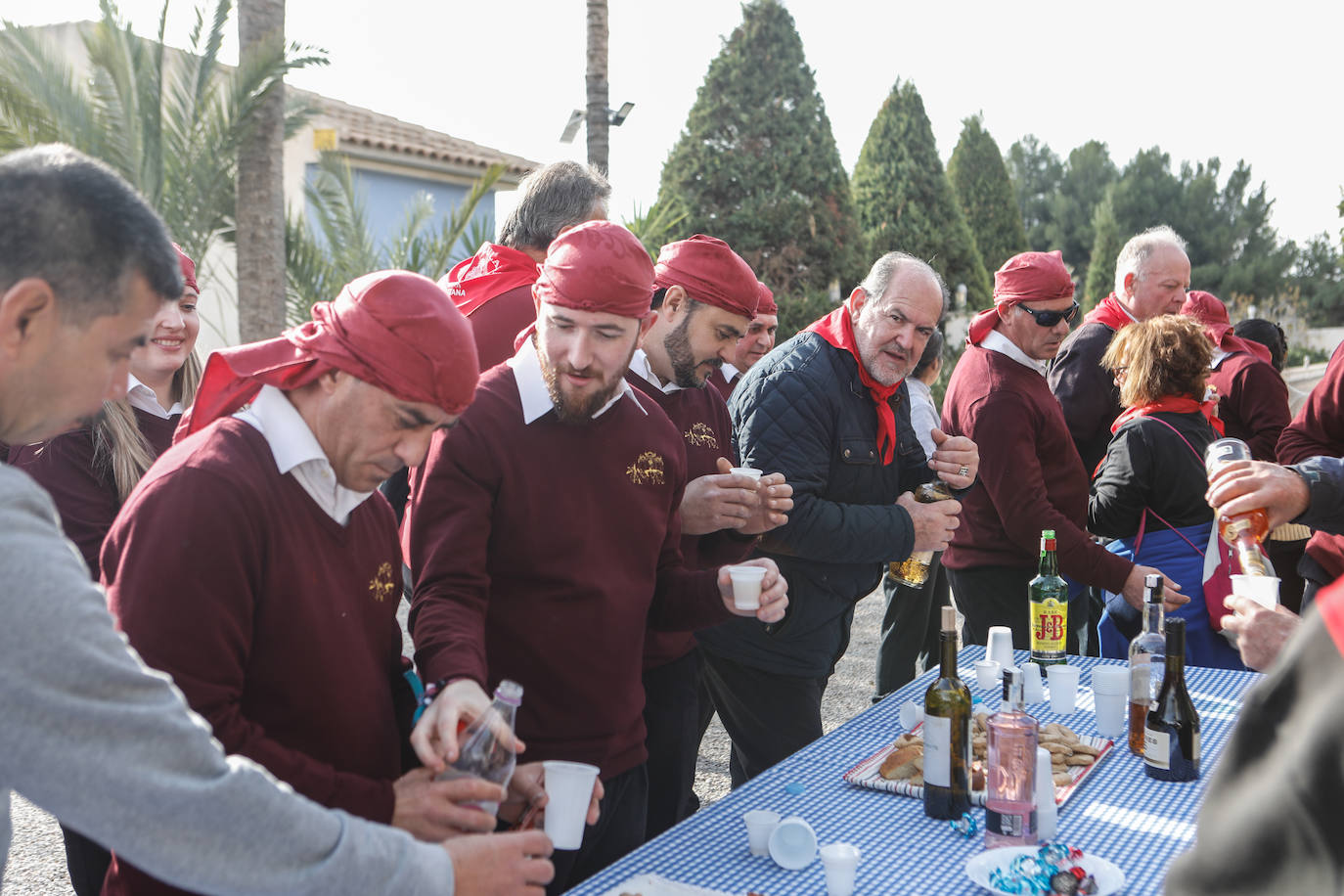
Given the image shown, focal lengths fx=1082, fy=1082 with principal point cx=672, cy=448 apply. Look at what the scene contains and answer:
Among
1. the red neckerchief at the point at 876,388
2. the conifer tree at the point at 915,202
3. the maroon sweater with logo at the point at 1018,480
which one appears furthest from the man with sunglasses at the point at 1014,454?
the conifer tree at the point at 915,202

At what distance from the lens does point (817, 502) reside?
348 centimetres

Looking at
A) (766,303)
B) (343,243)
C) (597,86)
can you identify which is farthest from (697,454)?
(343,243)

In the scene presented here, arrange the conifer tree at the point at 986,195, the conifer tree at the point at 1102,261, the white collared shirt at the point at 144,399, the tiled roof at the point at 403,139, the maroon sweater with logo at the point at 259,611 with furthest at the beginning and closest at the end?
the conifer tree at the point at 1102,261, the conifer tree at the point at 986,195, the tiled roof at the point at 403,139, the white collared shirt at the point at 144,399, the maroon sweater with logo at the point at 259,611

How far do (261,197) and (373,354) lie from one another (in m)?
8.30

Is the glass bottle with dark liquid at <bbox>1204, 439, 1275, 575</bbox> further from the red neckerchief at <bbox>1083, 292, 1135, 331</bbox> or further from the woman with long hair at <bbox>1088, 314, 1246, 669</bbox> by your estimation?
the red neckerchief at <bbox>1083, 292, 1135, 331</bbox>

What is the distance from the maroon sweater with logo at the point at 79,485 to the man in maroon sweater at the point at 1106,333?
13.0 feet

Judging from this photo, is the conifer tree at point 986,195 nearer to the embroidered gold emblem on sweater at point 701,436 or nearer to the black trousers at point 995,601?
the black trousers at point 995,601

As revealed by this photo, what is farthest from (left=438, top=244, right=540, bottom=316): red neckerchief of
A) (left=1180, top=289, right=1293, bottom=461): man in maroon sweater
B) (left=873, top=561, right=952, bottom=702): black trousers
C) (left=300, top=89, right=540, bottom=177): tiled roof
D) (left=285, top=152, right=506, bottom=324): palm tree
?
(left=300, top=89, right=540, bottom=177): tiled roof

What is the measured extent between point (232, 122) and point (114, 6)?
1679 millimetres

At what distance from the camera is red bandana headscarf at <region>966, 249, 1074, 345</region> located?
464 cm

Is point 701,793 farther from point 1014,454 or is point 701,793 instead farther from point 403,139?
point 403,139

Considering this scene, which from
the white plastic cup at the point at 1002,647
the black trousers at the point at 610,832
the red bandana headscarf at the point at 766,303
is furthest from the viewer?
the red bandana headscarf at the point at 766,303

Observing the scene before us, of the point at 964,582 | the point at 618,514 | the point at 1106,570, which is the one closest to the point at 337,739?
the point at 618,514

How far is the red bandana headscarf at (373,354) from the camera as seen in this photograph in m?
1.88
